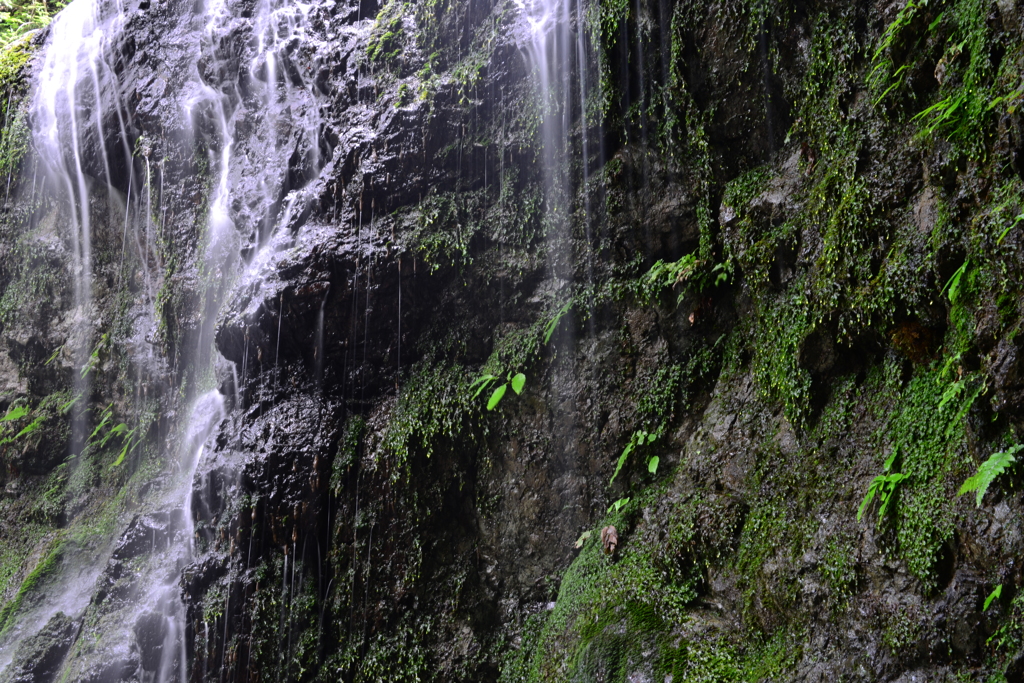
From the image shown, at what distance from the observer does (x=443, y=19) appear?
693 cm

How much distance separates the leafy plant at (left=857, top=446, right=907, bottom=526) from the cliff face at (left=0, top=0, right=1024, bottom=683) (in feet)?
0.07

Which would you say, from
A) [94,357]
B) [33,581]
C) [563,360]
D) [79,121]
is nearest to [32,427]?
[94,357]

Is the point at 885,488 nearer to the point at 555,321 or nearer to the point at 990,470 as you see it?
the point at 990,470

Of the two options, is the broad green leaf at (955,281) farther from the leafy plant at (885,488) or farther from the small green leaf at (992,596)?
the small green leaf at (992,596)

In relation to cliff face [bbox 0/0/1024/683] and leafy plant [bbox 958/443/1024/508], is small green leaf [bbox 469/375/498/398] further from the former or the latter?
leafy plant [bbox 958/443/1024/508]

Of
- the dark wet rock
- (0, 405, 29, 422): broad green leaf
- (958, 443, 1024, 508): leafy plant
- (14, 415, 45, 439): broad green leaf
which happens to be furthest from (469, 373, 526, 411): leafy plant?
(0, 405, 29, 422): broad green leaf

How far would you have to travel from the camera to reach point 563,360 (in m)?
5.59

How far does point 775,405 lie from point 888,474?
1003mm

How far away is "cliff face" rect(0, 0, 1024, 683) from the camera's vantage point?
10.9ft

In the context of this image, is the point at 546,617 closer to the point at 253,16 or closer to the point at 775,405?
the point at 775,405

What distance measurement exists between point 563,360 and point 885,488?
2.77 meters

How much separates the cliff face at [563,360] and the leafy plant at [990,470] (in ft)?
0.11

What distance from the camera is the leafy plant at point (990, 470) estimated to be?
2.59 m

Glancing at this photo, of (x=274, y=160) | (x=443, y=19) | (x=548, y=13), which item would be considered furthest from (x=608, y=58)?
(x=274, y=160)
